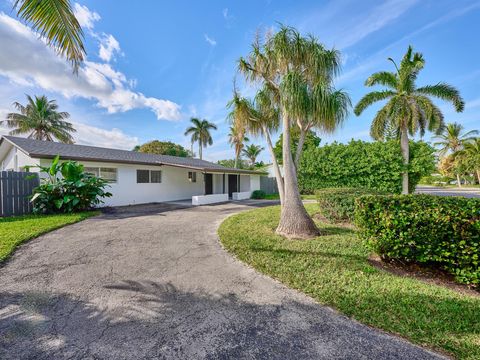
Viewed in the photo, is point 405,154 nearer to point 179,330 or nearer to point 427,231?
point 427,231

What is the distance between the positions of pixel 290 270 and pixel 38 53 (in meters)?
6.11

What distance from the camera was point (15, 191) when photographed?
8148 mm

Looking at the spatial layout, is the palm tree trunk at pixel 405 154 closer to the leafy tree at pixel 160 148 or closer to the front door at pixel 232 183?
the front door at pixel 232 183

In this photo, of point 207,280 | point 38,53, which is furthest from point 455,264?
point 38,53

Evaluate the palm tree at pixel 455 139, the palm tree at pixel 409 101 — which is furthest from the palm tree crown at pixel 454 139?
the palm tree at pixel 409 101

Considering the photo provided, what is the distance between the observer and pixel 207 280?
3398mm

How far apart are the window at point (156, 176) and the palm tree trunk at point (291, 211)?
10068 mm

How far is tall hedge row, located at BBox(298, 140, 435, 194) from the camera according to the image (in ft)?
44.5

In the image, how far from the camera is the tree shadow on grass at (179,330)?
198 cm

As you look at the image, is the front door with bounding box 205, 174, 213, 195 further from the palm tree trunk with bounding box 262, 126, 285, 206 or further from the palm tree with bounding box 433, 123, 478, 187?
the palm tree with bounding box 433, 123, 478, 187

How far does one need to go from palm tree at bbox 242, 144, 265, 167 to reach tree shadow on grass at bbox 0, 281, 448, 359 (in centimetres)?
3439

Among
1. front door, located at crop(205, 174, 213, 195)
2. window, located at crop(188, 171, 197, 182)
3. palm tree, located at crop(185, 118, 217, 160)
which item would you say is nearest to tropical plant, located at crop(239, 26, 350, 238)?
window, located at crop(188, 171, 197, 182)

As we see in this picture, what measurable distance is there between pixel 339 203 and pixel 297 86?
4.14 metres

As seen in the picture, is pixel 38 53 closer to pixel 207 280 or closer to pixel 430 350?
pixel 207 280
